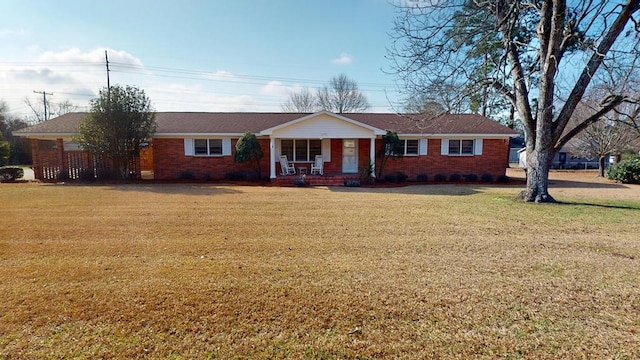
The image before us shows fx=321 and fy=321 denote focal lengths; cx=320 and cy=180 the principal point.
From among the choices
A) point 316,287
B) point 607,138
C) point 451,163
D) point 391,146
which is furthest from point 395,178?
point 607,138

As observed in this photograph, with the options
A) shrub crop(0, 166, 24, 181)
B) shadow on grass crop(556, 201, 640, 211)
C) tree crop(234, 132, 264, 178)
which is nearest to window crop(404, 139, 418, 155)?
tree crop(234, 132, 264, 178)

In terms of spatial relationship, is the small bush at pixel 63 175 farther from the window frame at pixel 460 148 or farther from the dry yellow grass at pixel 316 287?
the window frame at pixel 460 148

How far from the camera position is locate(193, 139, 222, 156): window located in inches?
698

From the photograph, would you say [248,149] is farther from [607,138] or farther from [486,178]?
[607,138]

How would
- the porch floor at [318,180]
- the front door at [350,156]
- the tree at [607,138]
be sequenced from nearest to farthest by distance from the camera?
the porch floor at [318,180] < the front door at [350,156] < the tree at [607,138]

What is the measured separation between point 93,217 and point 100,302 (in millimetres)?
5268

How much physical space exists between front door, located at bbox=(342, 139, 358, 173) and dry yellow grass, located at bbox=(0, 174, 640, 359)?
11.0 meters

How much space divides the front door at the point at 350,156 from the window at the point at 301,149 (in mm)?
1445

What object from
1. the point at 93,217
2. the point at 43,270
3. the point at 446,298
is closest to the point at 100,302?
the point at 43,270

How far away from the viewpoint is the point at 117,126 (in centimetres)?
1570

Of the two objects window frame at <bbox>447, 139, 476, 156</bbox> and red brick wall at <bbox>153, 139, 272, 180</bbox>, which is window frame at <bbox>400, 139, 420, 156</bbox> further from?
red brick wall at <bbox>153, 139, 272, 180</bbox>

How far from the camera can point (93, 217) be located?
777 cm

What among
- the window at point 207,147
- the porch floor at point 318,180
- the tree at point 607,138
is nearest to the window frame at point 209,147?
the window at point 207,147

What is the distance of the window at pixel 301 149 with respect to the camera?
60.5 ft
